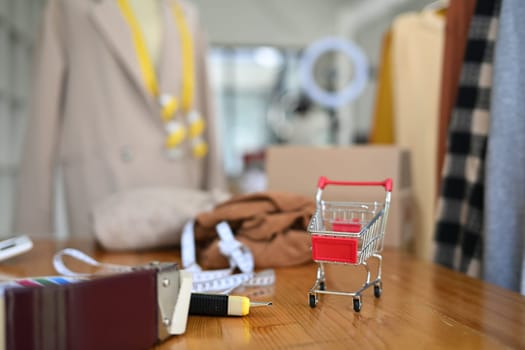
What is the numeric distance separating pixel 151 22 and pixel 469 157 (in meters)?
0.93

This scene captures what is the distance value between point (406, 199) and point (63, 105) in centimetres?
93

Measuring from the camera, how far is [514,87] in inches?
26.4

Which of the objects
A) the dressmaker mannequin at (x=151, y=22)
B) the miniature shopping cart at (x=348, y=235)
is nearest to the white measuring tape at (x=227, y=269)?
the miniature shopping cart at (x=348, y=235)

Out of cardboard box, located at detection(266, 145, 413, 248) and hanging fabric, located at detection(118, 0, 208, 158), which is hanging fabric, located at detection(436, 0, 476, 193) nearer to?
cardboard box, located at detection(266, 145, 413, 248)

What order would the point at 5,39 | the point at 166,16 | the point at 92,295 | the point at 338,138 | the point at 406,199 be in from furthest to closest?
1. the point at 338,138
2. the point at 5,39
3. the point at 166,16
4. the point at 406,199
5. the point at 92,295

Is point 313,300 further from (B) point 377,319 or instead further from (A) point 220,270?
(A) point 220,270

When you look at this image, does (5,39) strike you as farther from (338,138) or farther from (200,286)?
(200,286)

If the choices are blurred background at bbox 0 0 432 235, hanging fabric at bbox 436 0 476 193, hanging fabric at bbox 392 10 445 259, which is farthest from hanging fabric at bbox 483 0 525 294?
blurred background at bbox 0 0 432 235

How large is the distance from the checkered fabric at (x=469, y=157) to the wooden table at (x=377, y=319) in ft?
0.49

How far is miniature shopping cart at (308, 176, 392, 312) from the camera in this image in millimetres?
467

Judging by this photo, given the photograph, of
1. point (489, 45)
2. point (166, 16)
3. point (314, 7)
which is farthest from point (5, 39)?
point (489, 45)

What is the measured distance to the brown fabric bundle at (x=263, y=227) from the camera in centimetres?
71

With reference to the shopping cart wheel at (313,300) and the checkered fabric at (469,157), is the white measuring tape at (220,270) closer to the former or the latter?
the shopping cart wheel at (313,300)

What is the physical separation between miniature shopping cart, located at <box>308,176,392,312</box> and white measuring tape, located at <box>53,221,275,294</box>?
0.10 metres
